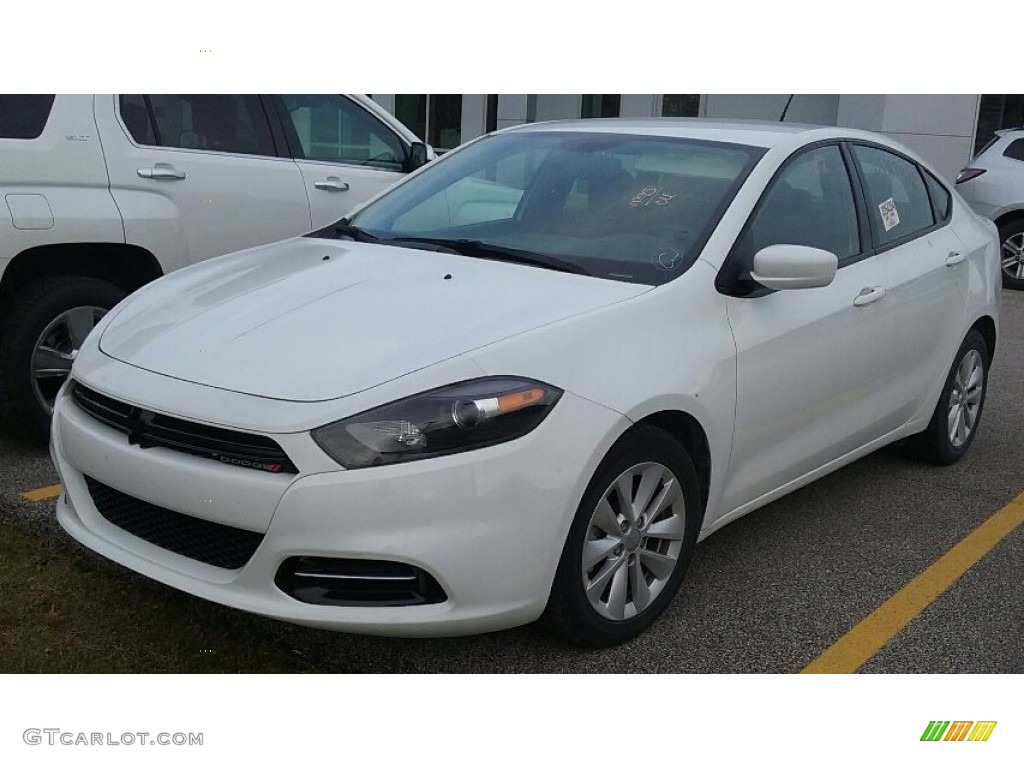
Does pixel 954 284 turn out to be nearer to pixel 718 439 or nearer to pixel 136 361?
pixel 718 439

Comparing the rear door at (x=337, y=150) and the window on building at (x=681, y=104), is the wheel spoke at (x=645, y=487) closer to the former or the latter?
the rear door at (x=337, y=150)

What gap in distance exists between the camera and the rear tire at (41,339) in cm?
447

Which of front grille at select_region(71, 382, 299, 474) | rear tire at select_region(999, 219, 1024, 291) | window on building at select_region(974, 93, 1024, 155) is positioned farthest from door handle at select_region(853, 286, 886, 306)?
window on building at select_region(974, 93, 1024, 155)

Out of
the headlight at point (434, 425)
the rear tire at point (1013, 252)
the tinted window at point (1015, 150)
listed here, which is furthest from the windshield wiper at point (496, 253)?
the tinted window at point (1015, 150)

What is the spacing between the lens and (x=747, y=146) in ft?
12.7

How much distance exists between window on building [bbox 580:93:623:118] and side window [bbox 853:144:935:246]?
12.3 m

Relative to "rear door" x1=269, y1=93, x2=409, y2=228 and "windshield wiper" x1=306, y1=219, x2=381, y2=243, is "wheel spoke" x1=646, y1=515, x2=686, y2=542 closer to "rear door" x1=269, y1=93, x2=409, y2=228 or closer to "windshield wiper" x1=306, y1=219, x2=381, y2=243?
"windshield wiper" x1=306, y1=219, x2=381, y2=243

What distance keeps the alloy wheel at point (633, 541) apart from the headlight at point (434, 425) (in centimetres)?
41

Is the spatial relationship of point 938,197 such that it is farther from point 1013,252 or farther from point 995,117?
point 995,117

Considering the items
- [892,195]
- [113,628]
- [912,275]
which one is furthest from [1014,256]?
[113,628]

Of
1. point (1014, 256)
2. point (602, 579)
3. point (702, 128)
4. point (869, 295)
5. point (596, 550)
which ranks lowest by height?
point (1014, 256)

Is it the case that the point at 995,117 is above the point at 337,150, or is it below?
below

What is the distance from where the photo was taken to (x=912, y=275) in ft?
14.2

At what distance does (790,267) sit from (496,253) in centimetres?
95
